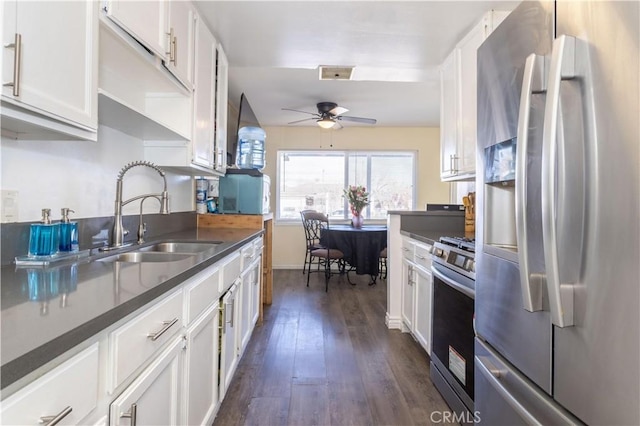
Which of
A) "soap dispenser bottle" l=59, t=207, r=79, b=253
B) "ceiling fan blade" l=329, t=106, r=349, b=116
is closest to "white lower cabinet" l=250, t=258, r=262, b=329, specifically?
"soap dispenser bottle" l=59, t=207, r=79, b=253

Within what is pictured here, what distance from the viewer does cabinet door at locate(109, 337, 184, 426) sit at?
29.5 inches

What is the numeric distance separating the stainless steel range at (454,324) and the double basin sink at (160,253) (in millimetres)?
1288

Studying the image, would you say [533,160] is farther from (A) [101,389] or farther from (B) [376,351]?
(B) [376,351]

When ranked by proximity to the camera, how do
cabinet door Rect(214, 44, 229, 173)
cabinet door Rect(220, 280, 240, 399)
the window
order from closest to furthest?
cabinet door Rect(220, 280, 240, 399) → cabinet door Rect(214, 44, 229, 173) → the window

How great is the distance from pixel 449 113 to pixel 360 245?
2280mm

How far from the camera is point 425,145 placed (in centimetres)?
559

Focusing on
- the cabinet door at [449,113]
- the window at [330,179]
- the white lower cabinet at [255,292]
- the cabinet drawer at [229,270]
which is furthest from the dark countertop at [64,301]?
the window at [330,179]

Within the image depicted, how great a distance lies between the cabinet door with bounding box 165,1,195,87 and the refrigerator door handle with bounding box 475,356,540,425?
1955mm

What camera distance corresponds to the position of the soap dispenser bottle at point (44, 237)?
1.13m

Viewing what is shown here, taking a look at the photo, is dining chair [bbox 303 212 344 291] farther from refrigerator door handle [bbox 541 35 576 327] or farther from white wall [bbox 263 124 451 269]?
refrigerator door handle [bbox 541 35 576 327]

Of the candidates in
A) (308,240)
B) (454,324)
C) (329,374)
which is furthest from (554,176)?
(308,240)

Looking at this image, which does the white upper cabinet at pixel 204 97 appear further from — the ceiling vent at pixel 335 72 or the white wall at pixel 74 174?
the ceiling vent at pixel 335 72

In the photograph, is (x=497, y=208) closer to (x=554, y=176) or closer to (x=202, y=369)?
(x=554, y=176)

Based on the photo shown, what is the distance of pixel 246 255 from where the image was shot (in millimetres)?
2215
